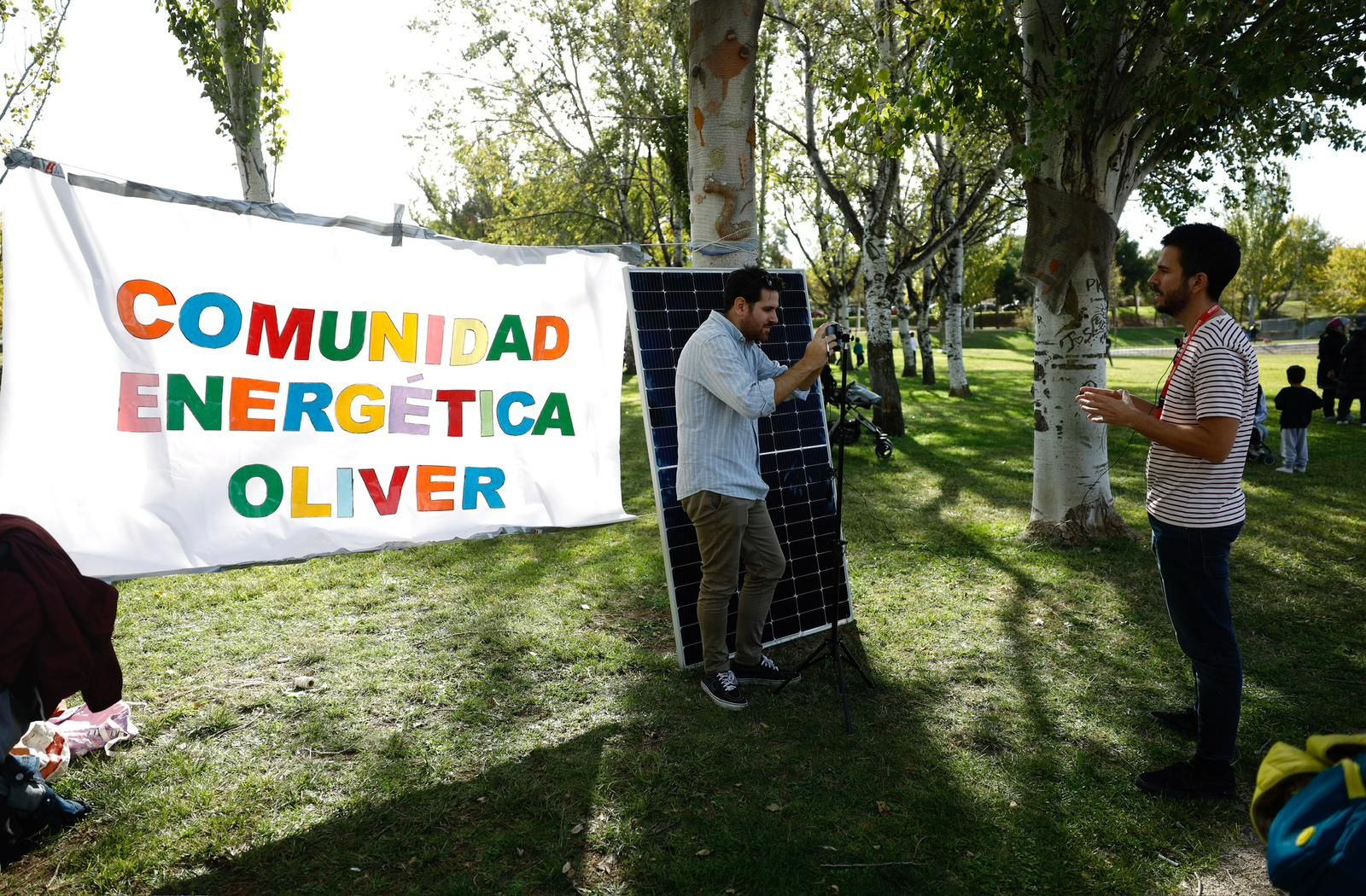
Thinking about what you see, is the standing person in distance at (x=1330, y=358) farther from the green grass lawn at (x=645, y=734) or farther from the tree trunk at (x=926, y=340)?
the green grass lawn at (x=645, y=734)

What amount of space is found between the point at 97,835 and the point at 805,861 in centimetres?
276

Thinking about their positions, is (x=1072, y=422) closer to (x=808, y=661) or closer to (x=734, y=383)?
(x=808, y=661)

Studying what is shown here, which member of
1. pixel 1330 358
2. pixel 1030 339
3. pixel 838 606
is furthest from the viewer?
pixel 1030 339

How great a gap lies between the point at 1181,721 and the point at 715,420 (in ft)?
9.01

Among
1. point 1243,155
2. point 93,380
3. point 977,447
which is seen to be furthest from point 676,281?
point 1243,155

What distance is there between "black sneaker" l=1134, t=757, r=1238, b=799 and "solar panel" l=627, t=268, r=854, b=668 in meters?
1.64

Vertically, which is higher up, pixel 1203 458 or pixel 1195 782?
pixel 1203 458

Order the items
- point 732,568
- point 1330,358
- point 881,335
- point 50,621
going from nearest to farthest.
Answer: point 50,621, point 732,568, point 881,335, point 1330,358

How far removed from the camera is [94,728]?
3.77 metres

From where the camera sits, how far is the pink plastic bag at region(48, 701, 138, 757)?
3.70m

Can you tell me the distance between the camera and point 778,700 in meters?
4.41

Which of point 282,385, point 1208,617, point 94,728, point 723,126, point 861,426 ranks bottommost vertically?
point 94,728

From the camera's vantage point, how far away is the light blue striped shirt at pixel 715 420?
395cm

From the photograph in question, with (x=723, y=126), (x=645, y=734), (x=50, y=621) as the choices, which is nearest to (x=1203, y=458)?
(x=645, y=734)
